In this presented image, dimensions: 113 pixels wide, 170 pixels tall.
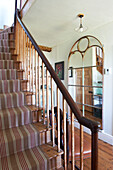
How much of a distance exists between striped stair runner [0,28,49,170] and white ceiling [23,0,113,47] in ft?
4.17

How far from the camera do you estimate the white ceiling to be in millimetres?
1884

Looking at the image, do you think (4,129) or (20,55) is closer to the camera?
(4,129)

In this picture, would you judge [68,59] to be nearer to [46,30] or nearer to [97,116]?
[46,30]

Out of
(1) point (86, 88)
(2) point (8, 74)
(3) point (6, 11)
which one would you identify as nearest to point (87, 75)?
(1) point (86, 88)

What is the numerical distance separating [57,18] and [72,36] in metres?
1.16

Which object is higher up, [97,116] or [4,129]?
[4,129]

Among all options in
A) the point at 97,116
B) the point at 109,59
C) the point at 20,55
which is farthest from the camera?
the point at 97,116

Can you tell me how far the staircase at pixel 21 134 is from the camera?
1135mm

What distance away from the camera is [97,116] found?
2.85m

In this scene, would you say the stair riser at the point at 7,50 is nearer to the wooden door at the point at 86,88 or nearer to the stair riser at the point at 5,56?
the stair riser at the point at 5,56

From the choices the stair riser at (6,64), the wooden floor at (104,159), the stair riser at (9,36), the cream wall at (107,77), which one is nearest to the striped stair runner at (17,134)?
the stair riser at (6,64)

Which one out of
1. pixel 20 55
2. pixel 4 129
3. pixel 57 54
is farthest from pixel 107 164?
pixel 57 54

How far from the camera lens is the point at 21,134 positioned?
1.30 meters

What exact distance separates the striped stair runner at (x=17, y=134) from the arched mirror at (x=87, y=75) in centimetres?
185
